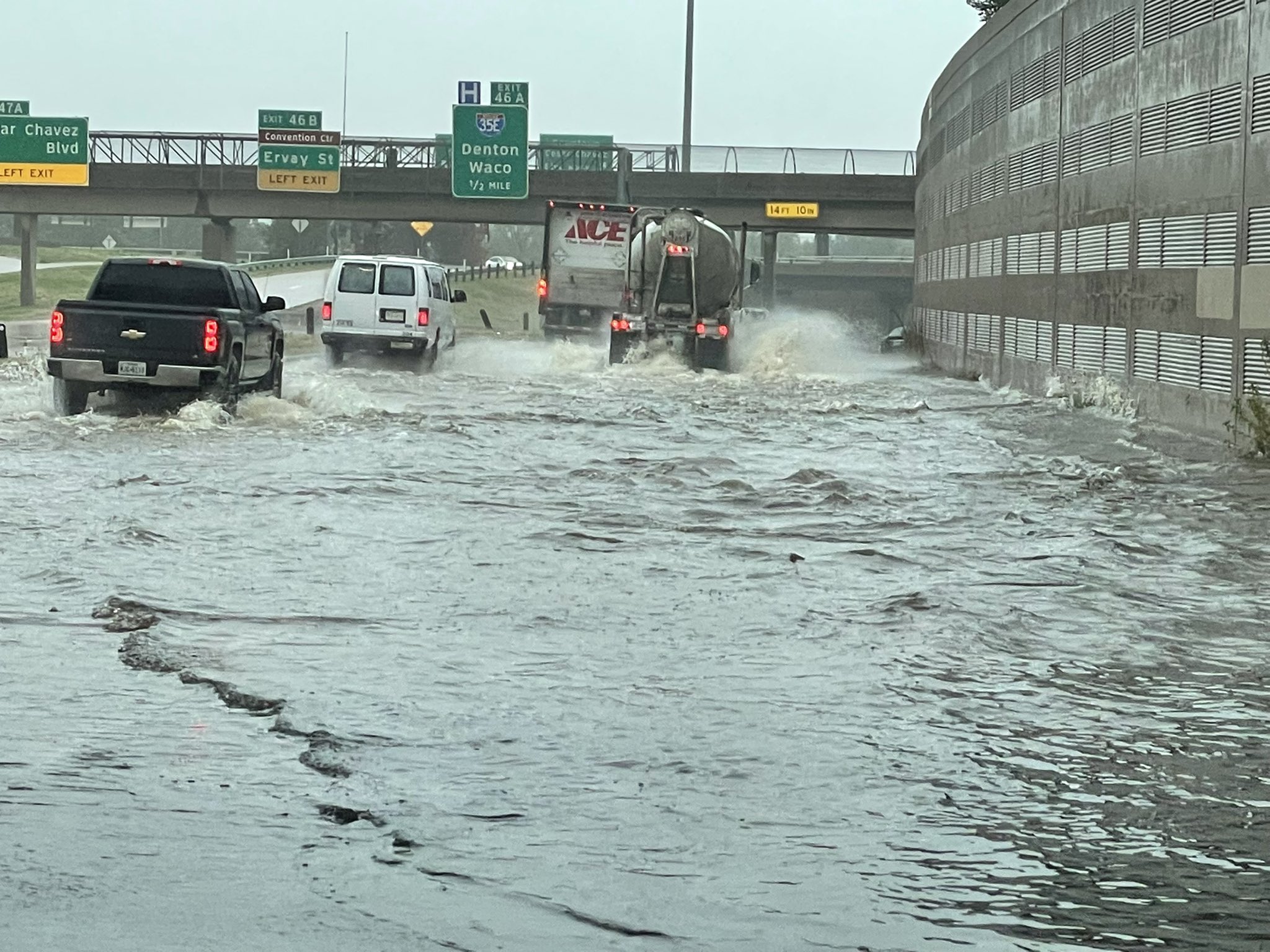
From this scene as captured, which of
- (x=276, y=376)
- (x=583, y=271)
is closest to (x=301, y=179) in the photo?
(x=583, y=271)

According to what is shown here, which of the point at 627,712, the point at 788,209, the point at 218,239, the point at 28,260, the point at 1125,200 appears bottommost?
the point at 627,712

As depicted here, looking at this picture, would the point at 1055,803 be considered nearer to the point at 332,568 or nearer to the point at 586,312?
the point at 332,568

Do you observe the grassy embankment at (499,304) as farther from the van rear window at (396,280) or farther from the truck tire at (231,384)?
the truck tire at (231,384)

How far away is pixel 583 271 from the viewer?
4641 cm

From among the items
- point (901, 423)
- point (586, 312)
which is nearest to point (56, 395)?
point (901, 423)

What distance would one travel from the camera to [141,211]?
218ft

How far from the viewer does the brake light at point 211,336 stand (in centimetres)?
2212

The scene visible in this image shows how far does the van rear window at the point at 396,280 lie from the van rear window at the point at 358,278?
0.55ft

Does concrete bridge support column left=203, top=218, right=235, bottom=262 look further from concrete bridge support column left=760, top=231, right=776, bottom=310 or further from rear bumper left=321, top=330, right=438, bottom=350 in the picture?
rear bumper left=321, top=330, right=438, bottom=350

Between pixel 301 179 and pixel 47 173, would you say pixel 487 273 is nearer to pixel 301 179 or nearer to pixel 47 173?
pixel 301 179

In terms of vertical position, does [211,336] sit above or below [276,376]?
above

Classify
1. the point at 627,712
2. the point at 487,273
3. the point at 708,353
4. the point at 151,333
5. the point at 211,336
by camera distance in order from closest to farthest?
the point at 627,712, the point at 151,333, the point at 211,336, the point at 708,353, the point at 487,273

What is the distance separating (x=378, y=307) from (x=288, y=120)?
32.3m

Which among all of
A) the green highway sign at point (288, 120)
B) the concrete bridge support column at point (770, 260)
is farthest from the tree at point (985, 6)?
the green highway sign at point (288, 120)
